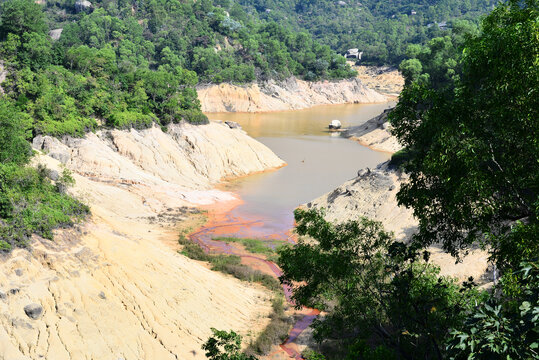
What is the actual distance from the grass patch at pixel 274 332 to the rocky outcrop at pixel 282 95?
3621 inches

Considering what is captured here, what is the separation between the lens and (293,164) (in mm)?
70688

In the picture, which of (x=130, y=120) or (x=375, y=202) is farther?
(x=130, y=120)

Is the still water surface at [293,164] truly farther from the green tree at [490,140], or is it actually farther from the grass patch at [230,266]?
the green tree at [490,140]

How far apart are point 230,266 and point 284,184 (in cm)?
2744

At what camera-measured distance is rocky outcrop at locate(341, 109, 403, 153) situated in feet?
270

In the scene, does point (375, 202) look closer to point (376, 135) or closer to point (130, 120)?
point (130, 120)

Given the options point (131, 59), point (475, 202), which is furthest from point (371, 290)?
point (131, 59)

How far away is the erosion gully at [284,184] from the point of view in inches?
1532

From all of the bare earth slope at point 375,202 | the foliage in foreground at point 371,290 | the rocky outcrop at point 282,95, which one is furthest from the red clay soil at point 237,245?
the rocky outcrop at point 282,95

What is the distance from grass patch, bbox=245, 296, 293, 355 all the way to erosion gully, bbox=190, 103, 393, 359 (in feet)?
1.34

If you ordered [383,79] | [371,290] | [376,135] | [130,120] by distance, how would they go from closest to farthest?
[371,290] → [130,120] → [376,135] → [383,79]

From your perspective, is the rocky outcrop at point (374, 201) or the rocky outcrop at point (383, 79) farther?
the rocky outcrop at point (383, 79)

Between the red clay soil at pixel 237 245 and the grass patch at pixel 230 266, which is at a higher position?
the grass patch at pixel 230 266

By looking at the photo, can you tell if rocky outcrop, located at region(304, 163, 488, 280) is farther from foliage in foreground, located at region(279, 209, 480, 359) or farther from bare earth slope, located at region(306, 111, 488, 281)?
foliage in foreground, located at region(279, 209, 480, 359)
